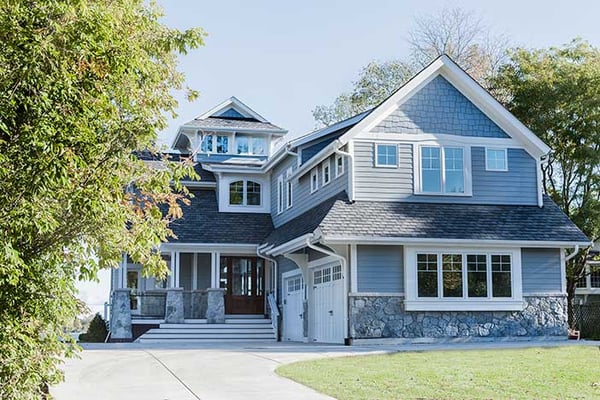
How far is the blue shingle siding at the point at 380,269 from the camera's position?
63.1 ft

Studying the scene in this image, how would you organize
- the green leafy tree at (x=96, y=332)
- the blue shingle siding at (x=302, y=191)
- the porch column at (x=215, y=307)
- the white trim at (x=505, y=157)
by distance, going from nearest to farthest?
the white trim at (x=505, y=157), the blue shingle siding at (x=302, y=191), the porch column at (x=215, y=307), the green leafy tree at (x=96, y=332)

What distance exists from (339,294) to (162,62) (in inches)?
456

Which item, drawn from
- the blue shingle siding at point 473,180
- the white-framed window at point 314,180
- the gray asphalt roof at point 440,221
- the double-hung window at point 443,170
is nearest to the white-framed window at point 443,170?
the double-hung window at point 443,170

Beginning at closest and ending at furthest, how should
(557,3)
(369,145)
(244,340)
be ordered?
1. (557,3)
2. (369,145)
3. (244,340)

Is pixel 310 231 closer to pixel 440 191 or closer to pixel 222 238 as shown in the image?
pixel 440 191

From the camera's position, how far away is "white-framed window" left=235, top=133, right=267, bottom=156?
30.8 meters

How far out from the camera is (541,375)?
1138 centimetres

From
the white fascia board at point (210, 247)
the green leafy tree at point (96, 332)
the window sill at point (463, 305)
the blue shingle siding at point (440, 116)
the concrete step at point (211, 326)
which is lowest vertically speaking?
the green leafy tree at point (96, 332)

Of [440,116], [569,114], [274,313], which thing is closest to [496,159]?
[440,116]

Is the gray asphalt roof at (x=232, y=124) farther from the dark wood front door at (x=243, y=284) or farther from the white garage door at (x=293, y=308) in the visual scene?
the white garage door at (x=293, y=308)

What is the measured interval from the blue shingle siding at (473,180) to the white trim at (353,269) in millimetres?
1674

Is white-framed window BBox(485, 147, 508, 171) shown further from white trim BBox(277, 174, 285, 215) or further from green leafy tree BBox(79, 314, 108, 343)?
green leafy tree BBox(79, 314, 108, 343)

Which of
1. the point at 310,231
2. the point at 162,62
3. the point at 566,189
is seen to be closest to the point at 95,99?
the point at 162,62

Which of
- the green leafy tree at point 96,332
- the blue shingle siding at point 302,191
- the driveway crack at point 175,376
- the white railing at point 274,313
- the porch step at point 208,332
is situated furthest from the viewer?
the green leafy tree at point 96,332
